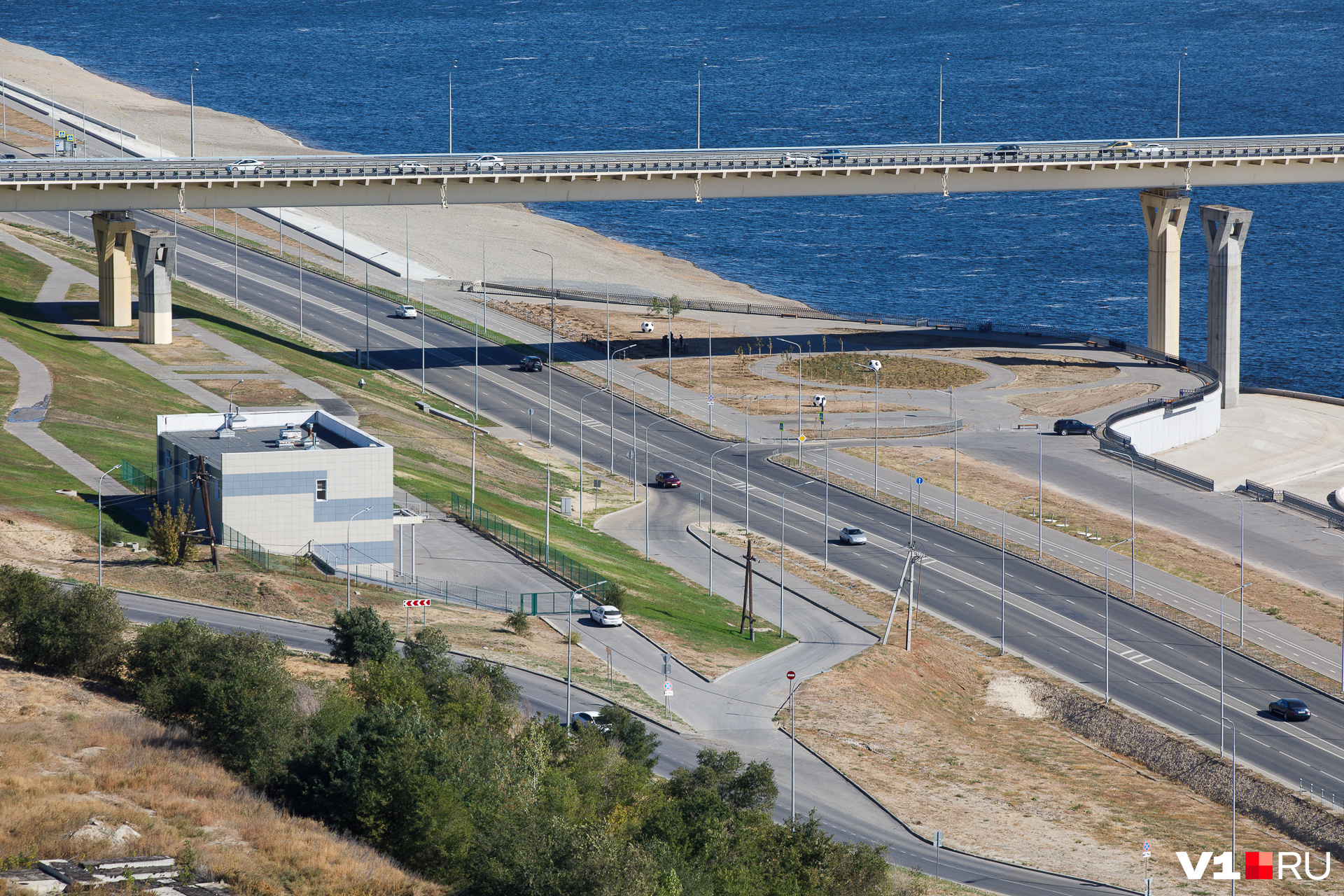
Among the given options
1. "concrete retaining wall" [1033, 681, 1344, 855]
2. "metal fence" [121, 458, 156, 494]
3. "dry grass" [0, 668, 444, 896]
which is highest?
"metal fence" [121, 458, 156, 494]

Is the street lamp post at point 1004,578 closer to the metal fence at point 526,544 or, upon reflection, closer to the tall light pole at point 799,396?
the tall light pole at point 799,396

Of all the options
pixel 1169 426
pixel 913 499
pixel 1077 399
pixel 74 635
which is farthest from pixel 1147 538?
pixel 74 635

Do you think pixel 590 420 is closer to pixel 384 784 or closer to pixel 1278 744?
pixel 1278 744

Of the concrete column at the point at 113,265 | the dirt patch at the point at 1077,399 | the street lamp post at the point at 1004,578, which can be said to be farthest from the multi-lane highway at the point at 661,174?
the street lamp post at the point at 1004,578

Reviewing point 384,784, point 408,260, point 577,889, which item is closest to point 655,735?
point 384,784

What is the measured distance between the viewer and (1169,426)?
143m

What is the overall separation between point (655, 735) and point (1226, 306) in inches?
3876

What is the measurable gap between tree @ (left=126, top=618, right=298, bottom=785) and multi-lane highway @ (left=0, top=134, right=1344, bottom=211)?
74249mm

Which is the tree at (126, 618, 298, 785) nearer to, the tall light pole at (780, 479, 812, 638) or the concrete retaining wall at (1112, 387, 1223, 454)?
the tall light pole at (780, 479, 812, 638)

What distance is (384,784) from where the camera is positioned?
52031 millimetres

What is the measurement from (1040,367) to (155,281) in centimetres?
8480

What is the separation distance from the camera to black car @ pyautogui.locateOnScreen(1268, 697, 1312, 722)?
87.1 meters

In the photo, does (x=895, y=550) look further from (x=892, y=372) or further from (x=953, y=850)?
(x=953, y=850)

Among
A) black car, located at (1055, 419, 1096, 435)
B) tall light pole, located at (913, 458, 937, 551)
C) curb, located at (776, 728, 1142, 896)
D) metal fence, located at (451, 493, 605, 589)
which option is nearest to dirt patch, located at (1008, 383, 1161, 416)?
black car, located at (1055, 419, 1096, 435)
